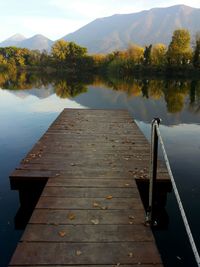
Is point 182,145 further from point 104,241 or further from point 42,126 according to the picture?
point 104,241

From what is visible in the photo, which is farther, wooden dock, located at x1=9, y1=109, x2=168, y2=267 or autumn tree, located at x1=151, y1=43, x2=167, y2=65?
autumn tree, located at x1=151, y1=43, x2=167, y2=65

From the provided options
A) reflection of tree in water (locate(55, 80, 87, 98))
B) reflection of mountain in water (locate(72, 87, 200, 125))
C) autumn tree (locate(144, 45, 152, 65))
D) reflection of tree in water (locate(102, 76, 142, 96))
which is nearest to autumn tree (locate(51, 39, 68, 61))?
autumn tree (locate(144, 45, 152, 65))

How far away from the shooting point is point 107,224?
5.56m

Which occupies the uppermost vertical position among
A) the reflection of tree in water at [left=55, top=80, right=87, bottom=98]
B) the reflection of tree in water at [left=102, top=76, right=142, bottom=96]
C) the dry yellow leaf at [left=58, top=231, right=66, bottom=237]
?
the dry yellow leaf at [left=58, top=231, right=66, bottom=237]

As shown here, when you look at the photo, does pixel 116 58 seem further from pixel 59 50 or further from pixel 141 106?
pixel 141 106

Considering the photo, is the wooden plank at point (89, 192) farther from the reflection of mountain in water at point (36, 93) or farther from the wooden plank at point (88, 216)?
the reflection of mountain in water at point (36, 93)

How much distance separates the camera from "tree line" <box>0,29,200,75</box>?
7562cm

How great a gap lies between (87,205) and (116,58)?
93.7 meters

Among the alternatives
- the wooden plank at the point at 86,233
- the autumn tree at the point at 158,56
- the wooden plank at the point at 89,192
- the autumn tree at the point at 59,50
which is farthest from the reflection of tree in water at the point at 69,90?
the autumn tree at the point at 59,50

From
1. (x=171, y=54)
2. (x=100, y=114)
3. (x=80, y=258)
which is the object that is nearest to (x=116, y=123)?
(x=100, y=114)

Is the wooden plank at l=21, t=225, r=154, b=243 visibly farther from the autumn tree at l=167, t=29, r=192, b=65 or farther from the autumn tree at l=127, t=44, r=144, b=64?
the autumn tree at l=127, t=44, r=144, b=64

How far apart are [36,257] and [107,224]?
59.2 inches

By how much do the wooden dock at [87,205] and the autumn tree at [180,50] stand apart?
68.9 meters

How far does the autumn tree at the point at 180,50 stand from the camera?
75062 mm
